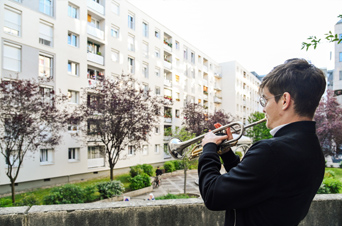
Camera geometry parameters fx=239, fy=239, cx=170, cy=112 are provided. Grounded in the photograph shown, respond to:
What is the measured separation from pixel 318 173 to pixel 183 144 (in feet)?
5.08

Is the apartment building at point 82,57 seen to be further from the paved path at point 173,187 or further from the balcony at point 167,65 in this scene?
the paved path at point 173,187

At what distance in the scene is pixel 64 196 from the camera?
12.0 m

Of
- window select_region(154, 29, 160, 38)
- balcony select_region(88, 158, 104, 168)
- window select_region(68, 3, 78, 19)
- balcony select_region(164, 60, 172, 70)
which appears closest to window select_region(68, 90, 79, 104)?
balcony select_region(88, 158, 104, 168)

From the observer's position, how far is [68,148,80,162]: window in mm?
21250

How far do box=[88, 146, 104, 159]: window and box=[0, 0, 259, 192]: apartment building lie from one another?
0.10m

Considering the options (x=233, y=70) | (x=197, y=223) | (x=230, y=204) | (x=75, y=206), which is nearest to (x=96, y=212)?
(x=75, y=206)

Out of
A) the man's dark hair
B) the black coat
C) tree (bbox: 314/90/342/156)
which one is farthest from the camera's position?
tree (bbox: 314/90/342/156)

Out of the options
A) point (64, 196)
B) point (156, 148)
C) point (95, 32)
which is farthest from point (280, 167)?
point (156, 148)

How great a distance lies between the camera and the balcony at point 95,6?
23.1 metres

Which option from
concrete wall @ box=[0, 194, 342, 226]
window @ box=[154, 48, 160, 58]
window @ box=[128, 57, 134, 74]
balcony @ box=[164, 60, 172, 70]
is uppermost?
window @ box=[154, 48, 160, 58]

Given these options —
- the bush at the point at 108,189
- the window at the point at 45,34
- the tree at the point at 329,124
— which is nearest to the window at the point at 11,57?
the window at the point at 45,34

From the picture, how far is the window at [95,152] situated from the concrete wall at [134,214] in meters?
21.2

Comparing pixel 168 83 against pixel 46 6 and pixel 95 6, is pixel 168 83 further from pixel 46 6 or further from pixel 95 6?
pixel 46 6

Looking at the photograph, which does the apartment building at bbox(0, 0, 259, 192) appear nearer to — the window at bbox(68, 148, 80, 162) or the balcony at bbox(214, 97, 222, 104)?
the window at bbox(68, 148, 80, 162)
